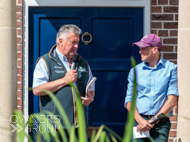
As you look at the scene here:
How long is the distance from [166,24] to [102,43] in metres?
0.92

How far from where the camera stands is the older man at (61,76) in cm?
317

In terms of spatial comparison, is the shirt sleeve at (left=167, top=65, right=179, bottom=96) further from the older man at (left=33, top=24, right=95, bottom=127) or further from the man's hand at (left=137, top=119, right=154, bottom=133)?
the older man at (left=33, top=24, right=95, bottom=127)

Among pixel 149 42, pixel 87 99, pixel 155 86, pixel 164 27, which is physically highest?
pixel 164 27

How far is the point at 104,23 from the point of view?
4629 mm

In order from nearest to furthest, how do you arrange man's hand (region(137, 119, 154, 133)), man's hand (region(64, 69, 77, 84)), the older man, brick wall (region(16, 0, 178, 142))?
man's hand (region(64, 69, 77, 84)) < the older man < man's hand (region(137, 119, 154, 133)) < brick wall (region(16, 0, 178, 142))

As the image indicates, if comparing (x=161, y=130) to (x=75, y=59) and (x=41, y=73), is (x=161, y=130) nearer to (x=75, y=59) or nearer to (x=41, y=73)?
(x=75, y=59)

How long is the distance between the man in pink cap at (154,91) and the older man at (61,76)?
0.56m

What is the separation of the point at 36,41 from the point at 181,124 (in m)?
2.36

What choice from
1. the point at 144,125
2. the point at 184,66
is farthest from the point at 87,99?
the point at 184,66

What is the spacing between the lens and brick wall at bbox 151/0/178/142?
4555mm

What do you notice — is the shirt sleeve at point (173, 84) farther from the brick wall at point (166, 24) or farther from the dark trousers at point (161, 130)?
the brick wall at point (166, 24)

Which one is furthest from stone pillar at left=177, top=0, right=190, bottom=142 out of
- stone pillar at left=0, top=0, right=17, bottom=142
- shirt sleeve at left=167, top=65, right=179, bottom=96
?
stone pillar at left=0, top=0, right=17, bottom=142

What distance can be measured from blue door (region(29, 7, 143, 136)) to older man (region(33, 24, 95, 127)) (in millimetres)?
1318

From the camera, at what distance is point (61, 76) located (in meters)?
3.23
